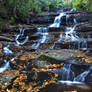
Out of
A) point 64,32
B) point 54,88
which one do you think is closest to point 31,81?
point 54,88

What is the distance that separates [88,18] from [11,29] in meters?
8.35

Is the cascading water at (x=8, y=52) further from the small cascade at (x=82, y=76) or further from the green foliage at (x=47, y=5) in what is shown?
the green foliage at (x=47, y=5)

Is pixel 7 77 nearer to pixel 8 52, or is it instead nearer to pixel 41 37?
pixel 8 52

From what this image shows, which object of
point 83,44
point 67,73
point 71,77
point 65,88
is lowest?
point 65,88

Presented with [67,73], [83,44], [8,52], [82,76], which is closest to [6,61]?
[8,52]

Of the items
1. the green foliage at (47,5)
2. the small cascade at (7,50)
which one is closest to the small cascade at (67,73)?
the small cascade at (7,50)

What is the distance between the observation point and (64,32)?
39.4 ft

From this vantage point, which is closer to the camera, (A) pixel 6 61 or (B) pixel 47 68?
(B) pixel 47 68

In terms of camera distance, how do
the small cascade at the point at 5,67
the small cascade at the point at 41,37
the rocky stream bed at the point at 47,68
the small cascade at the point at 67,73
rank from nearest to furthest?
the rocky stream bed at the point at 47,68
the small cascade at the point at 67,73
the small cascade at the point at 5,67
the small cascade at the point at 41,37

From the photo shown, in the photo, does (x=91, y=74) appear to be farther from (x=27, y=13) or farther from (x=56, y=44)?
(x=27, y=13)

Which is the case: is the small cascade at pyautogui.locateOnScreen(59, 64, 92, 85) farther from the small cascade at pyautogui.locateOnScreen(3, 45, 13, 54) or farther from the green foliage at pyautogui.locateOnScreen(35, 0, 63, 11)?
the green foliage at pyautogui.locateOnScreen(35, 0, 63, 11)

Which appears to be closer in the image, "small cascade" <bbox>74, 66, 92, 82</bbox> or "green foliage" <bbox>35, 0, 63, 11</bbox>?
"small cascade" <bbox>74, 66, 92, 82</bbox>

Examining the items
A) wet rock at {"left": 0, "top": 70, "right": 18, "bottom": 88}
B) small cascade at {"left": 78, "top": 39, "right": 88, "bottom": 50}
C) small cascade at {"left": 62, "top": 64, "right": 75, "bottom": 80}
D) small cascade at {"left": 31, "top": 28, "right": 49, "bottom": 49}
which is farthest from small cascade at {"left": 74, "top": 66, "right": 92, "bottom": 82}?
small cascade at {"left": 31, "top": 28, "right": 49, "bottom": 49}

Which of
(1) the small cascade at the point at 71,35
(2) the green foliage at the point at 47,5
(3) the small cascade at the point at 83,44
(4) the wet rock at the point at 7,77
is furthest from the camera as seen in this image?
(2) the green foliage at the point at 47,5
